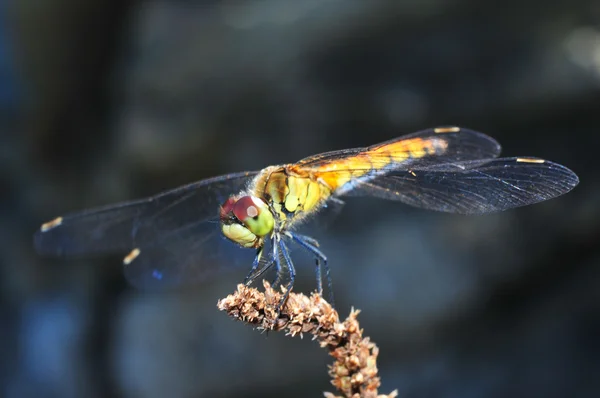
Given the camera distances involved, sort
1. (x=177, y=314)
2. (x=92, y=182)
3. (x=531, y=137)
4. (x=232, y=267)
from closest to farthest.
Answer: (x=232, y=267) < (x=531, y=137) < (x=177, y=314) < (x=92, y=182)

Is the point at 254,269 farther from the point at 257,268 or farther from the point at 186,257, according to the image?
the point at 186,257

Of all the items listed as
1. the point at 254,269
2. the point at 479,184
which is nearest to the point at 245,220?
the point at 254,269

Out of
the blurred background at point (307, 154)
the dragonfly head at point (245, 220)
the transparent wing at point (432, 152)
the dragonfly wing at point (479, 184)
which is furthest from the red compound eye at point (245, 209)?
the blurred background at point (307, 154)

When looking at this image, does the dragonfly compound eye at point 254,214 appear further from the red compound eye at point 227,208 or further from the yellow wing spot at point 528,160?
the yellow wing spot at point 528,160

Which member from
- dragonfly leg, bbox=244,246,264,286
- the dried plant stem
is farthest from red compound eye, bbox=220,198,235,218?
the dried plant stem

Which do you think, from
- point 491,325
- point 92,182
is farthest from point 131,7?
point 491,325

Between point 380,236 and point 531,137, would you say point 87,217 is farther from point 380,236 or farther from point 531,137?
point 531,137
